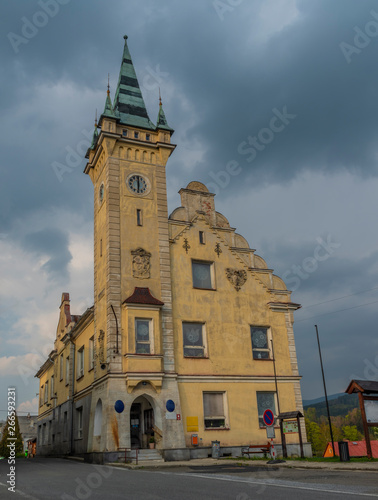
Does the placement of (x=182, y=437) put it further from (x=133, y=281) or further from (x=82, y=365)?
(x=82, y=365)

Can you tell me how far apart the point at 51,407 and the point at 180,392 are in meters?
20.9

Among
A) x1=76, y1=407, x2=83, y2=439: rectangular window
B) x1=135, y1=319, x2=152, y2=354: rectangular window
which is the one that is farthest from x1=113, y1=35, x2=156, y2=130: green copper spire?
x1=76, y1=407, x2=83, y2=439: rectangular window

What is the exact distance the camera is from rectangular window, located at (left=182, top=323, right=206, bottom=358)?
1133 inches

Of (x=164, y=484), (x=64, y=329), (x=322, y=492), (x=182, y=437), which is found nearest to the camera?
(x=322, y=492)

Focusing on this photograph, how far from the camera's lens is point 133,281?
2828cm

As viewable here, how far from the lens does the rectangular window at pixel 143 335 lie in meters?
26.7

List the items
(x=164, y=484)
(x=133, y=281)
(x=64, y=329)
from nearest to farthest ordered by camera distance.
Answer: (x=164, y=484) < (x=133, y=281) < (x=64, y=329)

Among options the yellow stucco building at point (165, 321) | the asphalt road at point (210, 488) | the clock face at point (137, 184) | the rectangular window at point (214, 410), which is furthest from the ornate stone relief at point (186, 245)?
the asphalt road at point (210, 488)

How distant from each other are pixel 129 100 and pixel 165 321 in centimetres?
1571

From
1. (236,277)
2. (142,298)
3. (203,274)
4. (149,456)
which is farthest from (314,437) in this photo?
(142,298)

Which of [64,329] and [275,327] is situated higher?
[64,329]

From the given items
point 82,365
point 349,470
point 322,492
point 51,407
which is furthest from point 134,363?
point 51,407

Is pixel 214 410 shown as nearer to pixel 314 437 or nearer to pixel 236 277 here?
pixel 236 277

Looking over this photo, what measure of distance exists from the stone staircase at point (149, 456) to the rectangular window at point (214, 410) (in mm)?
3823
